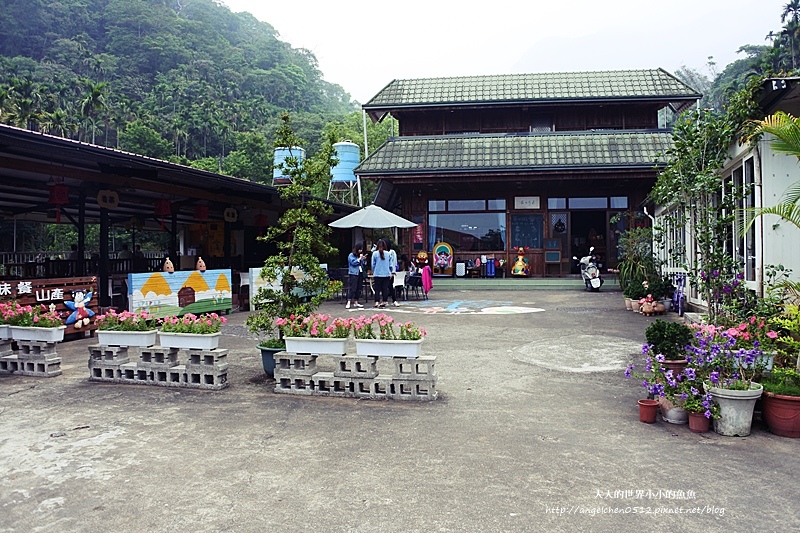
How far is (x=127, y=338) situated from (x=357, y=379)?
2.66 meters

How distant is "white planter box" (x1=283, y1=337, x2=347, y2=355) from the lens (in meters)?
5.63

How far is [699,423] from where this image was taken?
448 centimetres

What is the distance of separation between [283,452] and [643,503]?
2291mm

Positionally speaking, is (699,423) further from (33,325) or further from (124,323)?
(33,325)

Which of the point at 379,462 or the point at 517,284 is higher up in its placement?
the point at 517,284

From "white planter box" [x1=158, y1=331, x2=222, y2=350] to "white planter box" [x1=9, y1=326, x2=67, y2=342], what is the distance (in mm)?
1436

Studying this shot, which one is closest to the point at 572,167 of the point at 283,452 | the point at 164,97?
the point at 283,452

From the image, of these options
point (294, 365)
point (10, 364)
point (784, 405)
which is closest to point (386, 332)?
point (294, 365)

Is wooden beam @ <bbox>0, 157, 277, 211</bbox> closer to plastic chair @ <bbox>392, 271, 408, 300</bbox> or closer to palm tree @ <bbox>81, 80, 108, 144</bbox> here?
plastic chair @ <bbox>392, 271, 408, 300</bbox>

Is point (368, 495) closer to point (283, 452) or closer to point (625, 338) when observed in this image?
point (283, 452)

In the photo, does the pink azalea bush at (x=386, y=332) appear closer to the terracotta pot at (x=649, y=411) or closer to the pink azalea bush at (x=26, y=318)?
the terracotta pot at (x=649, y=411)

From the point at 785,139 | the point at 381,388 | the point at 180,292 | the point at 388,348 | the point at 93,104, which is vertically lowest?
the point at 381,388

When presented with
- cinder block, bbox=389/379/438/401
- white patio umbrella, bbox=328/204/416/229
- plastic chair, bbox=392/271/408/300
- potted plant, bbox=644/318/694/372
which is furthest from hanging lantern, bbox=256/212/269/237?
potted plant, bbox=644/318/694/372

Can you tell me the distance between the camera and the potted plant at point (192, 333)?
602 cm
